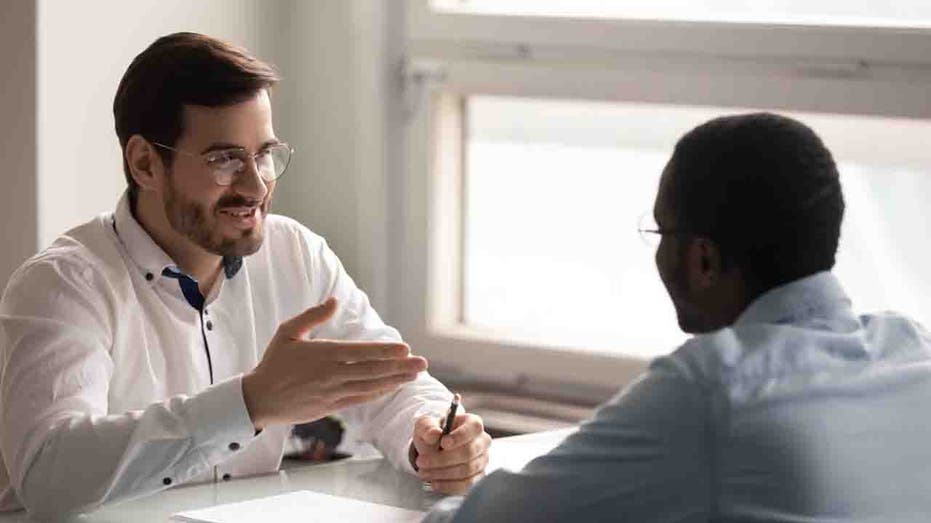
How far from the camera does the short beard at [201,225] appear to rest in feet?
8.68

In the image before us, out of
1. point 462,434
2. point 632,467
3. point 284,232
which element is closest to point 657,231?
point 632,467

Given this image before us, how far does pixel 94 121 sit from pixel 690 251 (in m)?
1.92

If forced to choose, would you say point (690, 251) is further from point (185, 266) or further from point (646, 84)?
point (646, 84)

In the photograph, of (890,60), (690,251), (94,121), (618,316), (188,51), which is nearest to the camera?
(690,251)

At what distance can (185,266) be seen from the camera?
272 cm

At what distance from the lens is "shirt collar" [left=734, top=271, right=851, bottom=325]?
5.73ft

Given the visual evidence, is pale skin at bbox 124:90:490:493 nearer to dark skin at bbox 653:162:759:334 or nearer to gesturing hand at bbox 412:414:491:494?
gesturing hand at bbox 412:414:491:494

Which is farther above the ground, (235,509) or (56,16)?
(56,16)

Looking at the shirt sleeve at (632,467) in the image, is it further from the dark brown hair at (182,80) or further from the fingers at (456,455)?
the dark brown hair at (182,80)

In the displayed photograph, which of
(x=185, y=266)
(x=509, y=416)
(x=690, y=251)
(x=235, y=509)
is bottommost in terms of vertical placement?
(x=509, y=416)

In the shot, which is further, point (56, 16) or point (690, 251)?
point (56, 16)

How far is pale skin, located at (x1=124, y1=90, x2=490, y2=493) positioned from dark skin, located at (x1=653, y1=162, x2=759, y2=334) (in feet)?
1.94

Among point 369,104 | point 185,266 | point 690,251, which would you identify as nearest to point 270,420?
Answer: point 185,266

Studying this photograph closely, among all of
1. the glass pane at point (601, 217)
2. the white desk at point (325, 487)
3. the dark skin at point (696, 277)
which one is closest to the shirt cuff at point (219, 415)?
the white desk at point (325, 487)
